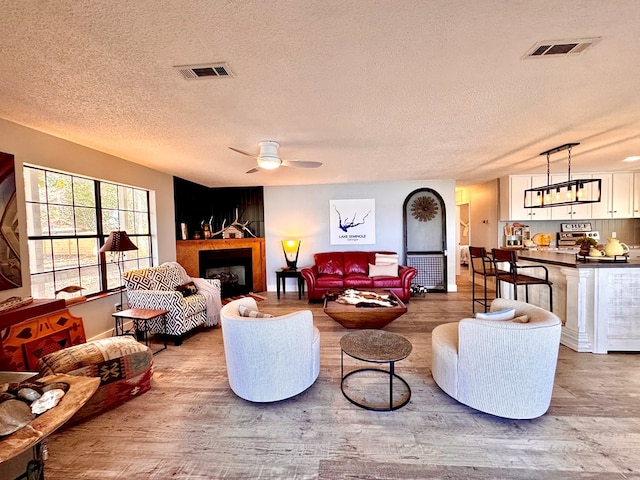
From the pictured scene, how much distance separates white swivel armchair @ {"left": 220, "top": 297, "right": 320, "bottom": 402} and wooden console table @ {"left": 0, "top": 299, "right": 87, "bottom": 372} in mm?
1610

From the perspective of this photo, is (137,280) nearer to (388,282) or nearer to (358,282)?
(358,282)

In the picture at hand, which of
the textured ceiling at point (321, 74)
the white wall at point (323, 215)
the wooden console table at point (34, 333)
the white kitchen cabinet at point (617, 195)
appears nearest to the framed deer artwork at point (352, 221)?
the white wall at point (323, 215)

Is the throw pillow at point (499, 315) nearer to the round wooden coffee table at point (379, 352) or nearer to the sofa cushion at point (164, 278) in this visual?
the round wooden coffee table at point (379, 352)

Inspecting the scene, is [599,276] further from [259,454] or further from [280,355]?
[259,454]

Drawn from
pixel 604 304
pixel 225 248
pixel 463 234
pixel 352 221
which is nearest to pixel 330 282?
pixel 352 221

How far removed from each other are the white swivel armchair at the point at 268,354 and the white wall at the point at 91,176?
230 cm

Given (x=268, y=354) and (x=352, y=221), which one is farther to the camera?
(x=352, y=221)

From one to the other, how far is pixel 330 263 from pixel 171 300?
3014 millimetres

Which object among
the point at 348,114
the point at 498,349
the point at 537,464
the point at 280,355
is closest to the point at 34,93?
the point at 348,114

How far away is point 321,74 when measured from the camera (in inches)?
69.4

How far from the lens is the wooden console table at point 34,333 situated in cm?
203

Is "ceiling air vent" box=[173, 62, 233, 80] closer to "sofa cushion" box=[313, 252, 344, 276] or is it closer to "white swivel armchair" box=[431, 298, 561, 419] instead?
"white swivel armchair" box=[431, 298, 561, 419]

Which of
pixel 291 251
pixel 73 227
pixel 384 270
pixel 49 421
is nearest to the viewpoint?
pixel 49 421

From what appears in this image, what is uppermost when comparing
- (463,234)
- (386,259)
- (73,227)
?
(73,227)
